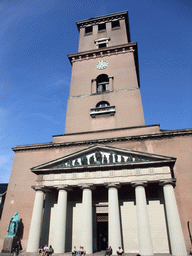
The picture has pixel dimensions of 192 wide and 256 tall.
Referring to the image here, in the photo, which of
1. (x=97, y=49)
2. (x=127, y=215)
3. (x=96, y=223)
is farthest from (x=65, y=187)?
(x=97, y=49)

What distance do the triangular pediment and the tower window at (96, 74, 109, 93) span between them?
12257mm

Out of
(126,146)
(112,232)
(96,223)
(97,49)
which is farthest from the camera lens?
(97,49)

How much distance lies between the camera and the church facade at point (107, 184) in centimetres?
1664

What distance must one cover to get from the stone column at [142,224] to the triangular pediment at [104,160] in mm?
2037

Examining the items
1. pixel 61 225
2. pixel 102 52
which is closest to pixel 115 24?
pixel 102 52

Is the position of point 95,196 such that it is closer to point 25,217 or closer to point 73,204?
point 73,204

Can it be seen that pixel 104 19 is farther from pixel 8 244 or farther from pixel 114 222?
pixel 8 244

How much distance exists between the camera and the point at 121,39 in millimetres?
32438

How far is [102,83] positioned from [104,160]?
1473 cm

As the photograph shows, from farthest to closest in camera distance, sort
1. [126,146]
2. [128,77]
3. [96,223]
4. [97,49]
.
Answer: [97,49], [128,77], [126,146], [96,223]

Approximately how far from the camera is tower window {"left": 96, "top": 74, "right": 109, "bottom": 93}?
29.4 meters

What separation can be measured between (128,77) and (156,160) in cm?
1455

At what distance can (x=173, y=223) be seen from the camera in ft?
50.3

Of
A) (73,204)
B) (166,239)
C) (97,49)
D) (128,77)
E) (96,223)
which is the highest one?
(97,49)
